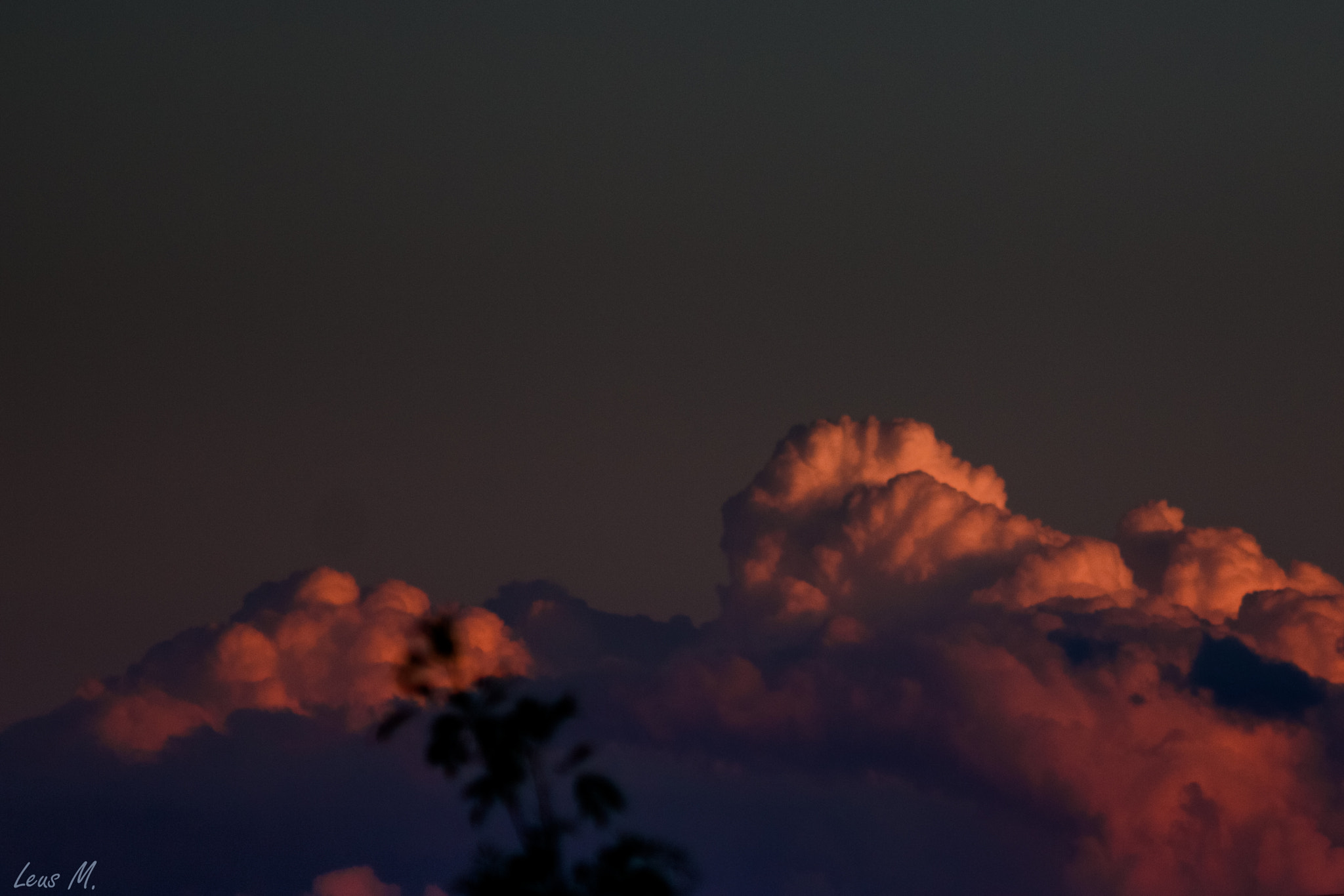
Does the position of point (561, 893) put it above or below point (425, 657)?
below

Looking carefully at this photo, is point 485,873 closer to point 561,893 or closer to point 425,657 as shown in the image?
point 561,893

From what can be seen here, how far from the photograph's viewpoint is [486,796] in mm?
70375

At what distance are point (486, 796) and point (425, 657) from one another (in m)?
5.72

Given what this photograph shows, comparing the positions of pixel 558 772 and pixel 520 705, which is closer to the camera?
pixel 558 772

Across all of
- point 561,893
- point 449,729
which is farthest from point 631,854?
point 449,729

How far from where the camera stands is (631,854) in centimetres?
6975

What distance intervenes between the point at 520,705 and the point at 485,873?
246 inches

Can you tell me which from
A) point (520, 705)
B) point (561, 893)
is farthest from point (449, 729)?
point (561, 893)

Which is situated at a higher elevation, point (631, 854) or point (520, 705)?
point (520, 705)

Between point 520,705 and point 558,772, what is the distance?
5046 millimetres

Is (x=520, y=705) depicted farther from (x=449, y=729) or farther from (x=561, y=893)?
(x=561, y=893)

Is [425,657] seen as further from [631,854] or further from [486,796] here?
[631,854]

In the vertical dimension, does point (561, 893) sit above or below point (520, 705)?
below

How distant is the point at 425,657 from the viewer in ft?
228
